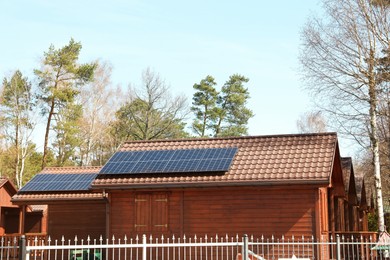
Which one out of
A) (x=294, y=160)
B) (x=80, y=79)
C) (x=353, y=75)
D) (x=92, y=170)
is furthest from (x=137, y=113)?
(x=294, y=160)

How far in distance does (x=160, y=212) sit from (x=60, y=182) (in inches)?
331

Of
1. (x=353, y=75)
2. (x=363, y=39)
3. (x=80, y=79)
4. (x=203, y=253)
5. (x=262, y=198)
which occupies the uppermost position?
(x=80, y=79)

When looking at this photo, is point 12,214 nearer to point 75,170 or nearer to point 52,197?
point 75,170

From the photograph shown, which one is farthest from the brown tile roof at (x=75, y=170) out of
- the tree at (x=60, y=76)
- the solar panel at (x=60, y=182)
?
the tree at (x=60, y=76)

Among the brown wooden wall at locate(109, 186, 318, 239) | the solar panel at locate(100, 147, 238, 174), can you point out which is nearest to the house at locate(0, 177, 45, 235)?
the solar panel at locate(100, 147, 238, 174)

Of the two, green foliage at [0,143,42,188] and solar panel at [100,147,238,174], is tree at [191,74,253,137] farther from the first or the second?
solar panel at [100,147,238,174]

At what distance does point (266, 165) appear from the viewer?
19719 millimetres

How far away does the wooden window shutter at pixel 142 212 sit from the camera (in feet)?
65.7

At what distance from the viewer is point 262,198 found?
1911cm

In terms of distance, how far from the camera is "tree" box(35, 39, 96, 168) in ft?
156

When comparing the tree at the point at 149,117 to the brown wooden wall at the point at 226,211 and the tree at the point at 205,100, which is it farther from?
the brown wooden wall at the point at 226,211

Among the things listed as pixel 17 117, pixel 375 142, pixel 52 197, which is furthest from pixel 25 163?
pixel 375 142

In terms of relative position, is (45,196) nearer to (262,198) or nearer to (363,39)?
(262,198)

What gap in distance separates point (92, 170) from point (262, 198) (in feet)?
38.7
